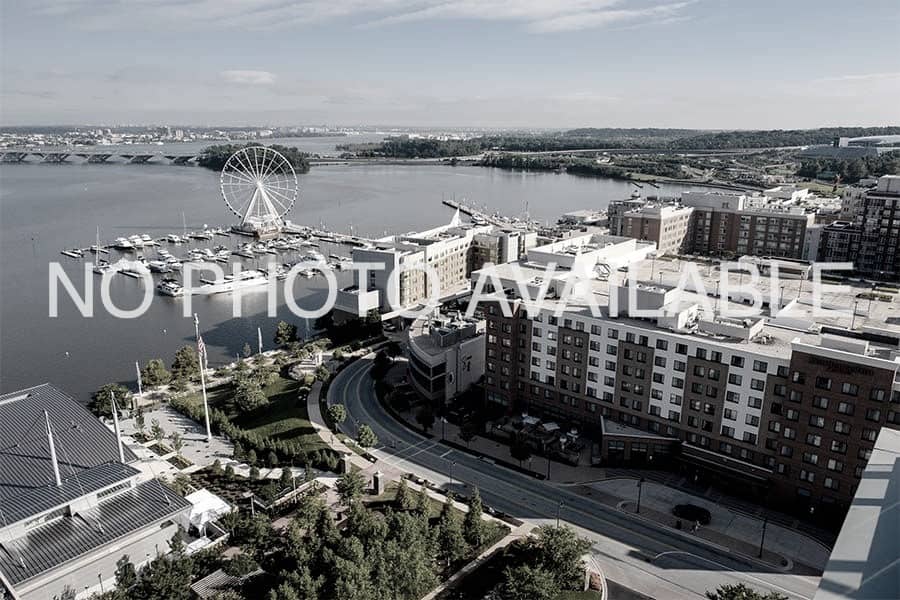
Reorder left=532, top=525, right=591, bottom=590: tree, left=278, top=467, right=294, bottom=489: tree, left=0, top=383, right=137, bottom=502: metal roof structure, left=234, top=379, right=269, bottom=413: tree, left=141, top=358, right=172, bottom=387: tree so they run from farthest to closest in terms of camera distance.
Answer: left=141, top=358, right=172, bottom=387: tree < left=234, top=379, right=269, bottom=413: tree < left=278, top=467, right=294, bottom=489: tree < left=0, top=383, right=137, bottom=502: metal roof structure < left=532, top=525, right=591, bottom=590: tree

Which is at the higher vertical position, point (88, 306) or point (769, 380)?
point (769, 380)

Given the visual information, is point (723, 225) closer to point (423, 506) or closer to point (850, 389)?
point (850, 389)

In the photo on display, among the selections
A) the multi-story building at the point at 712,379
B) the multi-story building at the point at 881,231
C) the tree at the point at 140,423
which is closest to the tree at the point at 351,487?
the multi-story building at the point at 712,379

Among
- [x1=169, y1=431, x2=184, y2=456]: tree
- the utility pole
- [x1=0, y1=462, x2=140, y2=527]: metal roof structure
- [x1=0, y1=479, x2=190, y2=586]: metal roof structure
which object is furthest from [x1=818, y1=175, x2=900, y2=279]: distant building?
[x1=0, y1=462, x2=140, y2=527]: metal roof structure

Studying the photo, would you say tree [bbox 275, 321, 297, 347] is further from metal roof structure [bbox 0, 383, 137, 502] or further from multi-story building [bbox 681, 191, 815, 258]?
multi-story building [bbox 681, 191, 815, 258]

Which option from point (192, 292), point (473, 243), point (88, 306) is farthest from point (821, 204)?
point (88, 306)

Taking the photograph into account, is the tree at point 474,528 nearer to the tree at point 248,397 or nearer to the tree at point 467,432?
the tree at point 467,432

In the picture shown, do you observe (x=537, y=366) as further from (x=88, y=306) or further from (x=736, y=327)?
(x=88, y=306)

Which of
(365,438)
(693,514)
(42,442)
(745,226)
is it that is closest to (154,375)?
(42,442)
